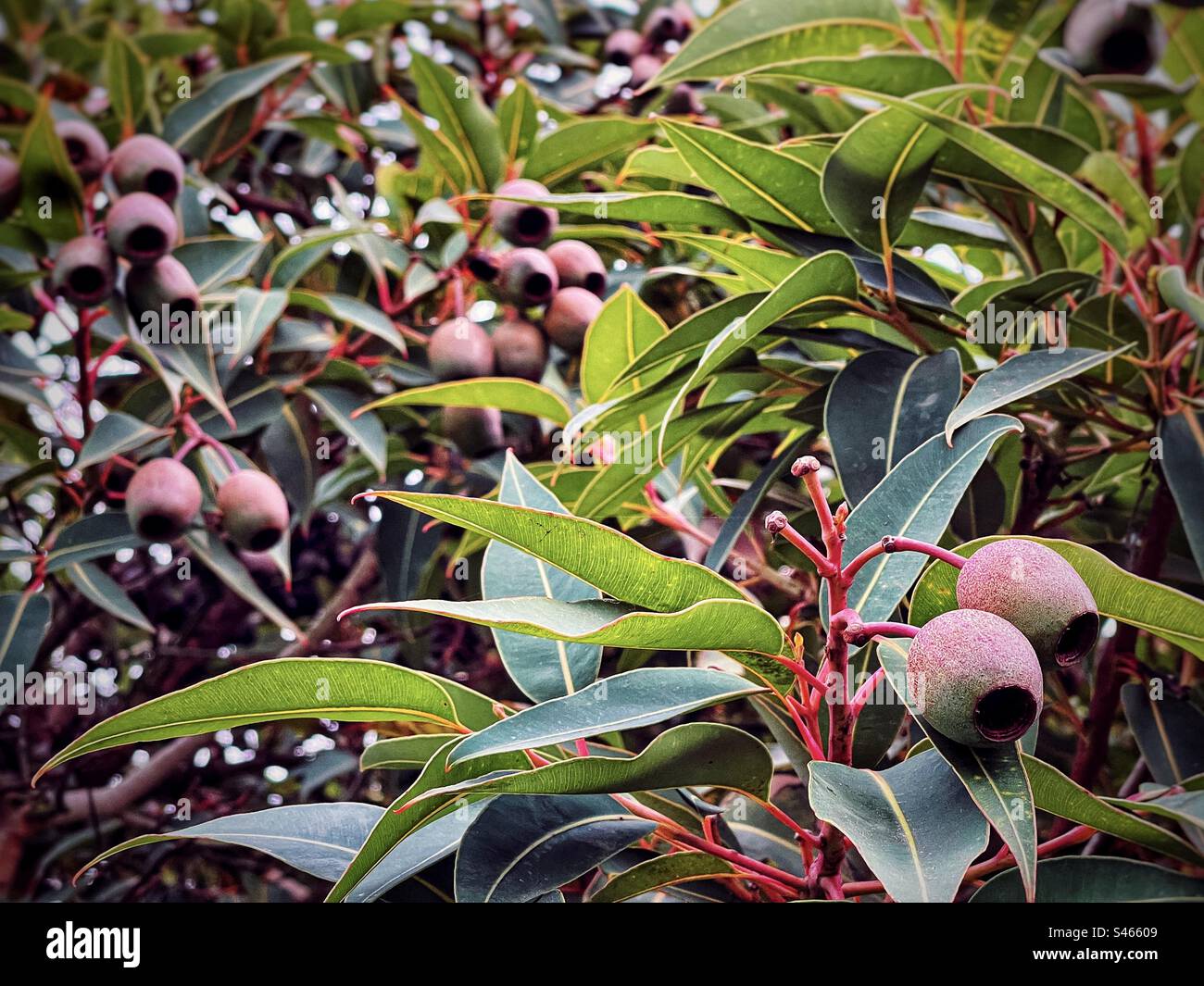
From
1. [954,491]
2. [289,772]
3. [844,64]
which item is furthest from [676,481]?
[289,772]

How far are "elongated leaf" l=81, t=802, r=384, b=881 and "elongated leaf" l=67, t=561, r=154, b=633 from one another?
2.54ft

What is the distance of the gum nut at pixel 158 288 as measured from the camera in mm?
1389

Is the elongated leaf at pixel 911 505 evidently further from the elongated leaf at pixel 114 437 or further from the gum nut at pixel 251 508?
the elongated leaf at pixel 114 437

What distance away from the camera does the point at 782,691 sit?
78 cm

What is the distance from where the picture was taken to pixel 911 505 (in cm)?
82

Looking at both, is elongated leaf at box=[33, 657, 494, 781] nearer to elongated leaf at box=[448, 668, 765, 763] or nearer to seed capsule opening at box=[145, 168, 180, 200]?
elongated leaf at box=[448, 668, 765, 763]

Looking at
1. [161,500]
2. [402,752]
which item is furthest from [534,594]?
[161,500]

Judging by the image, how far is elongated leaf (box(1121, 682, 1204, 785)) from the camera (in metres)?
1.05

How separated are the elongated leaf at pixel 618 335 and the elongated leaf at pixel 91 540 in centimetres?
70

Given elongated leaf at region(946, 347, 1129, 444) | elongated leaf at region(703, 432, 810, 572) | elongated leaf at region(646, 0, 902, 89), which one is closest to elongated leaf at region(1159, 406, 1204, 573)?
elongated leaf at region(946, 347, 1129, 444)

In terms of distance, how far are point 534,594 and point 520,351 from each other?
0.58 metres

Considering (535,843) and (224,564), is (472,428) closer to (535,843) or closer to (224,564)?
(224,564)

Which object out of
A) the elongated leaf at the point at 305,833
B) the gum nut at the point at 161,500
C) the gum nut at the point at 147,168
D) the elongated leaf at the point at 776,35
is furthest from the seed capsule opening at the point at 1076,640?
the gum nut at the point at 147,168
